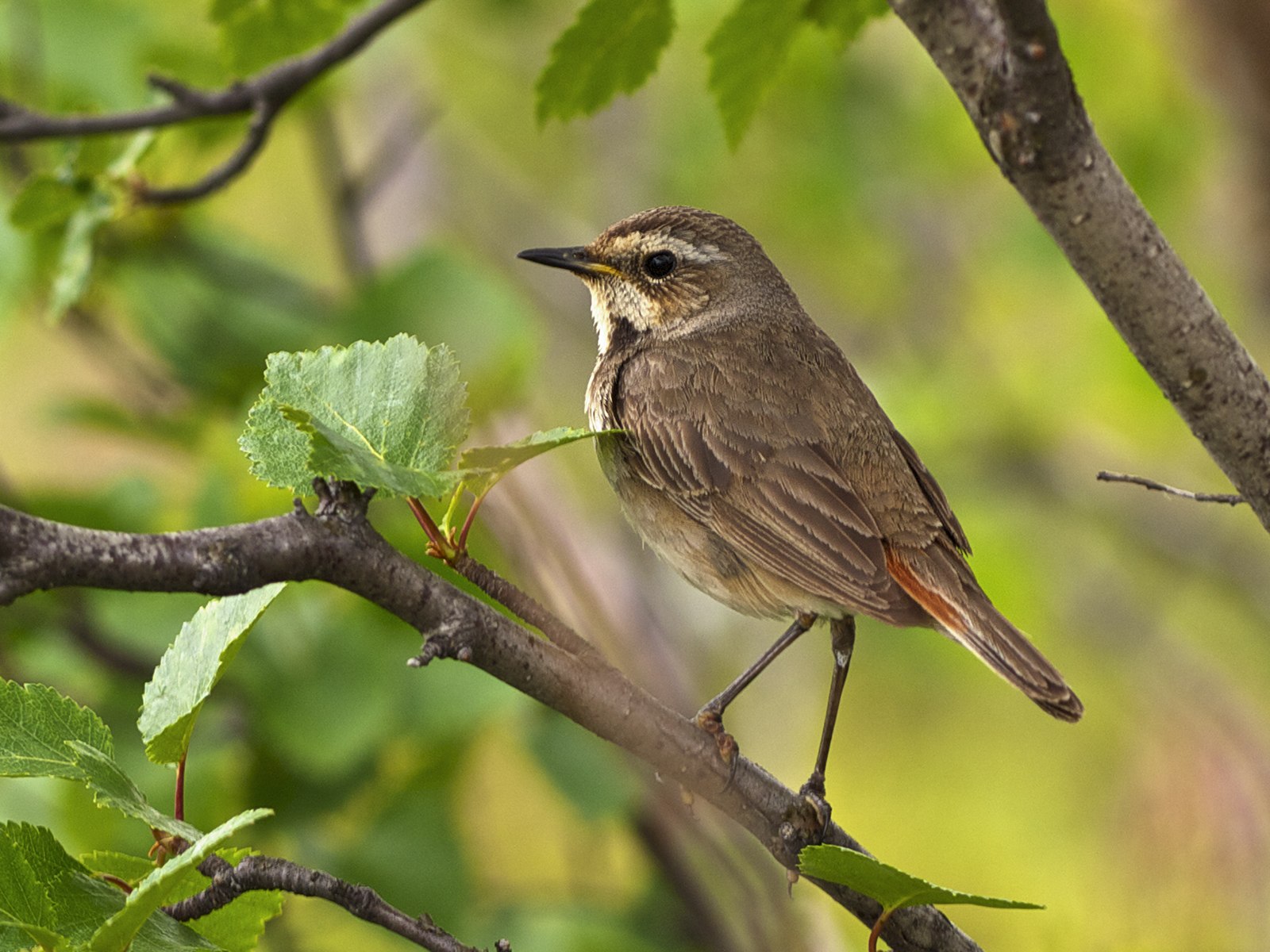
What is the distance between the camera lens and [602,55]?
3.04 m

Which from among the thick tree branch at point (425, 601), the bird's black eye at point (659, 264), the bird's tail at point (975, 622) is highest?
the bird's black eye at point (659, 264)

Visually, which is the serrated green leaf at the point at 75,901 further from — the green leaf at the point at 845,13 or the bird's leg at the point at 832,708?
the green leaf at the point at 845,13

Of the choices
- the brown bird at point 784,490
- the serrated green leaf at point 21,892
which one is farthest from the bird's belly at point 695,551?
the serrated green leaf at point 21,892

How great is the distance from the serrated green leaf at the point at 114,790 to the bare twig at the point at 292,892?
9cm

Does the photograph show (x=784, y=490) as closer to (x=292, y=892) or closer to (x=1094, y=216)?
(x=1094, y=216)

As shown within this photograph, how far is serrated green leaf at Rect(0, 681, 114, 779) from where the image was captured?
192 centimetres

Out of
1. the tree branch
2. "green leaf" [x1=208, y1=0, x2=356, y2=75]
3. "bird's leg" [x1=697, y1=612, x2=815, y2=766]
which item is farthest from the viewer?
the tree branch

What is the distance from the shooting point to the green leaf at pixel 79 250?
11.1ft

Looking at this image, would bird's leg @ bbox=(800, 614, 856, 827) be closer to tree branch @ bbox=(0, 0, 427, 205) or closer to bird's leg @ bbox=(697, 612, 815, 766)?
bird's leg @ bbox=(697, 612, 815, 766)

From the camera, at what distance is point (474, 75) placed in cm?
1001

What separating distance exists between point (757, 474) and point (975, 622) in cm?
66

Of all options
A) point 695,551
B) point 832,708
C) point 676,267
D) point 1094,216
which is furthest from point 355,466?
point 676,267

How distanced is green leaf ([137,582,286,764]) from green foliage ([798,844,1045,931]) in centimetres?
84

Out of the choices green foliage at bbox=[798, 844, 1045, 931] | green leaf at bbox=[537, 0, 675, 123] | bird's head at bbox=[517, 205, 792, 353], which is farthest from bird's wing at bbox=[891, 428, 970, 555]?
green foliage at bbox=[798, 844, 1045, 931]
